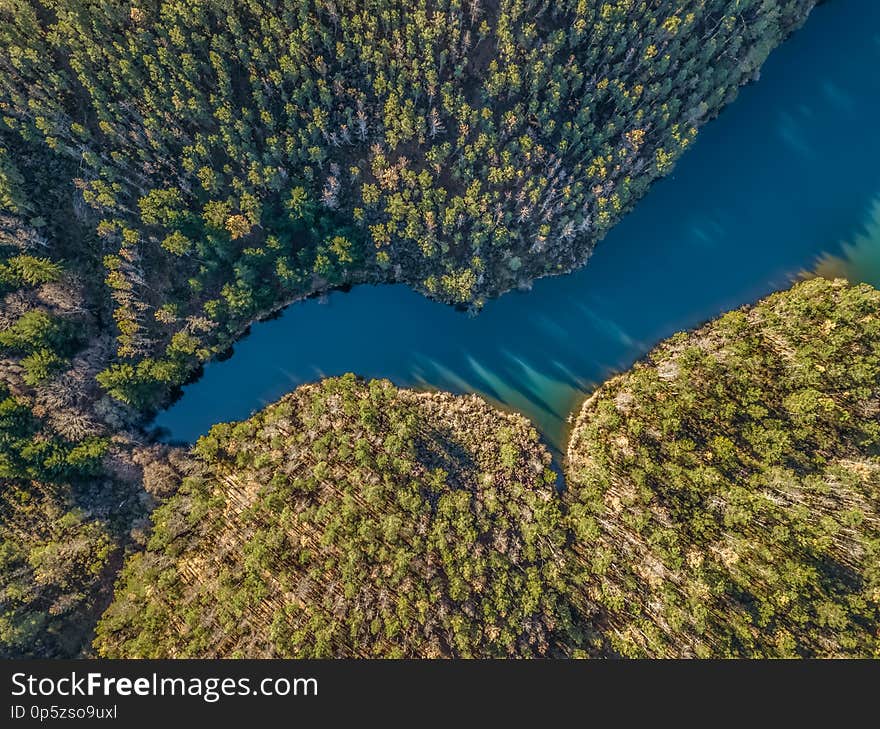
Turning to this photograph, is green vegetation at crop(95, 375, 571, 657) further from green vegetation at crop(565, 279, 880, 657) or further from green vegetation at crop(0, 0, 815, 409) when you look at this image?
green vegetation at crop(0, 0, 815, 409)

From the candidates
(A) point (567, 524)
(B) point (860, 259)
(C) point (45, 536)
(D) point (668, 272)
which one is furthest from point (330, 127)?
(B) point (860, 259)

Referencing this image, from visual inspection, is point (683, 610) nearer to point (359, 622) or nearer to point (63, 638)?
point (359, 622)

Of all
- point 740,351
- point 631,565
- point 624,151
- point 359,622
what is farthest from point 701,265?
point 359,622

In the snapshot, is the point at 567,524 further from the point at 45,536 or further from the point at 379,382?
the point at 45,536

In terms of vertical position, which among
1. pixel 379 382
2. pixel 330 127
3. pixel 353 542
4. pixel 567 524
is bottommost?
pixel 567 524

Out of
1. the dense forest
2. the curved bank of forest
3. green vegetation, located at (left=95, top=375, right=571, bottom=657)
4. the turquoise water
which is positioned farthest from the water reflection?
green vegetation, located at (left=95, top=375, right=571, bottom=657)

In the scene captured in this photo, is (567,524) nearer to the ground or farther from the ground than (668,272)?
nearer to the ground
